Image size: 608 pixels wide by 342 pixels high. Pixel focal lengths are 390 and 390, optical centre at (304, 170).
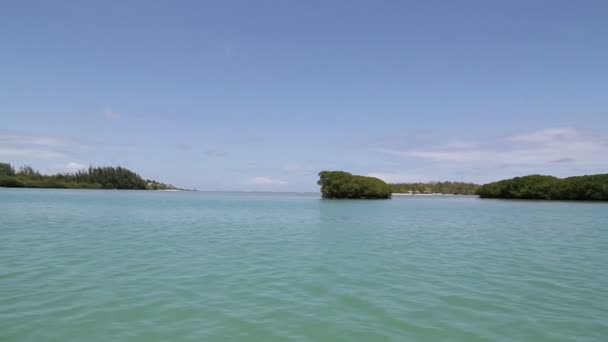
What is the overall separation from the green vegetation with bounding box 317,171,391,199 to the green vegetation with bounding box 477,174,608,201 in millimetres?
43918

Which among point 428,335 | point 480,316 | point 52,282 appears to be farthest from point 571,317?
point 52,282

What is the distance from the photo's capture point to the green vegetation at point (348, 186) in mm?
121312

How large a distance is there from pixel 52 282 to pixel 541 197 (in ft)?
451

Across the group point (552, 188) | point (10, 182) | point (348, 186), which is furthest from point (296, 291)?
point (10, 182)

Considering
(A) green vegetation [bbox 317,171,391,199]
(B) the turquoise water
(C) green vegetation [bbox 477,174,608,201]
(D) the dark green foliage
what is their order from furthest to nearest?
(D) the dark green foliage < (A) green vegetation [bbox 317,171,391,199] < (C) green vegetation [bbox 477,174,608,201] < (B) the turquoise water

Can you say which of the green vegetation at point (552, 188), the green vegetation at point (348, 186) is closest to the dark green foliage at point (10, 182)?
the green vegetation at point (348, 186)

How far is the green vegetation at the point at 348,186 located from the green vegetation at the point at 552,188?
43.9m

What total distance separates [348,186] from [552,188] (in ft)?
202

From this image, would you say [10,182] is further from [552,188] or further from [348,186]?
[552,188]

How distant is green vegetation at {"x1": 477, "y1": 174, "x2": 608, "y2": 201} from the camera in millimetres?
105100

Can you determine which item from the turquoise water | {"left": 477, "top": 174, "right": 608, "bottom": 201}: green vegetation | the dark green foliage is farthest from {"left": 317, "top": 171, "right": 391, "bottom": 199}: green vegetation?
the dark green foliage

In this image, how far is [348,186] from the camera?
12075 cm

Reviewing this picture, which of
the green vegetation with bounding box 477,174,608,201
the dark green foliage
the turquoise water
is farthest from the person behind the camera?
the dark green foliage

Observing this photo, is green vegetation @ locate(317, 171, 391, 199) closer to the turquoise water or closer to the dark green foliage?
the turquoise water
